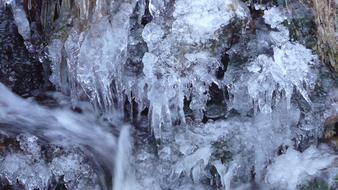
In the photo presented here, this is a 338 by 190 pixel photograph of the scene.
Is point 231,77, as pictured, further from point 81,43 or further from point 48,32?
point 48,32

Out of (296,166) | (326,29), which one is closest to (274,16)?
(326,29)

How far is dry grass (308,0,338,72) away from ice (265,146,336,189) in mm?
474

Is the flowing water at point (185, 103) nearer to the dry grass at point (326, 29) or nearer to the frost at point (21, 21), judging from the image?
the dry grass at point (326, 29)

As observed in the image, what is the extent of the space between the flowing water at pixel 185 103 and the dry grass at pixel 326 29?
6 centimetres

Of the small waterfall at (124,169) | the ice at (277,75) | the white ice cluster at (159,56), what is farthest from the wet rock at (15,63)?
the ice at (277,75)

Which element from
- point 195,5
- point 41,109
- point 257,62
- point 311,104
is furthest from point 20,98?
point 311,104

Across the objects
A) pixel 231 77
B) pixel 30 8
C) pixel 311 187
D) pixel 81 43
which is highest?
pixel 30 8

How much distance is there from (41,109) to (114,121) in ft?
1.36

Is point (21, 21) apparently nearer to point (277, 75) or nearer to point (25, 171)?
point (25, 171)

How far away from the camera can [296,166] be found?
3.09 m

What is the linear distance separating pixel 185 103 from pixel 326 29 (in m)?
0.84

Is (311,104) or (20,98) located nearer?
(311,104)

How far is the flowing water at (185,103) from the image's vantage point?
3.02 meters

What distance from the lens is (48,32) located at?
128 inches
